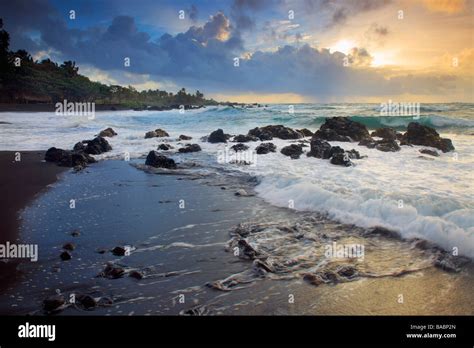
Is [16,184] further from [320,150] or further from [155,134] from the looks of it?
[155,134]

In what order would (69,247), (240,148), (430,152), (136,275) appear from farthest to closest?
(240,148) → (430,152) → (69,247) → (136,275)

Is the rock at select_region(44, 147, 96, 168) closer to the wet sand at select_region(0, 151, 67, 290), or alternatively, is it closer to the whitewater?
the wet sand at select_region(0, 151, 67, 290)

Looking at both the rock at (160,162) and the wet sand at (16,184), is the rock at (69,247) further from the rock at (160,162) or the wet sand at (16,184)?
the rock at (160,162)

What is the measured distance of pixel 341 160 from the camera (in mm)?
12109

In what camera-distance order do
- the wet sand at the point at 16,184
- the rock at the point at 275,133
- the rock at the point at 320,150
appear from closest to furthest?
the wet sand at the point at 16,184 → the rock at the point at 320,150 → the rock at the point at 275,133

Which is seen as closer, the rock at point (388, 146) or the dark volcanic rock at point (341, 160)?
the dark volcanic rock at point (341, 160)

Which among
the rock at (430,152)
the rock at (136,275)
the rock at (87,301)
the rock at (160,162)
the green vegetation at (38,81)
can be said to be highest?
the green vegetation at (38,81)

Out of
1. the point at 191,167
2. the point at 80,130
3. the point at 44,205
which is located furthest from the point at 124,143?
the point at 44,205

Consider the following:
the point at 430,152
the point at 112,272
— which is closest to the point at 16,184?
the point at 112,272

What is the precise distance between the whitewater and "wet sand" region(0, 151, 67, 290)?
2641 millimetres

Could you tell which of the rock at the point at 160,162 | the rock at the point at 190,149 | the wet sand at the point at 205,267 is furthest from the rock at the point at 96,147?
the wet sand at the point at 205,267

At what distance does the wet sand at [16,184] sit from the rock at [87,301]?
3.74ft

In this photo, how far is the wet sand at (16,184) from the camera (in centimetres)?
617
